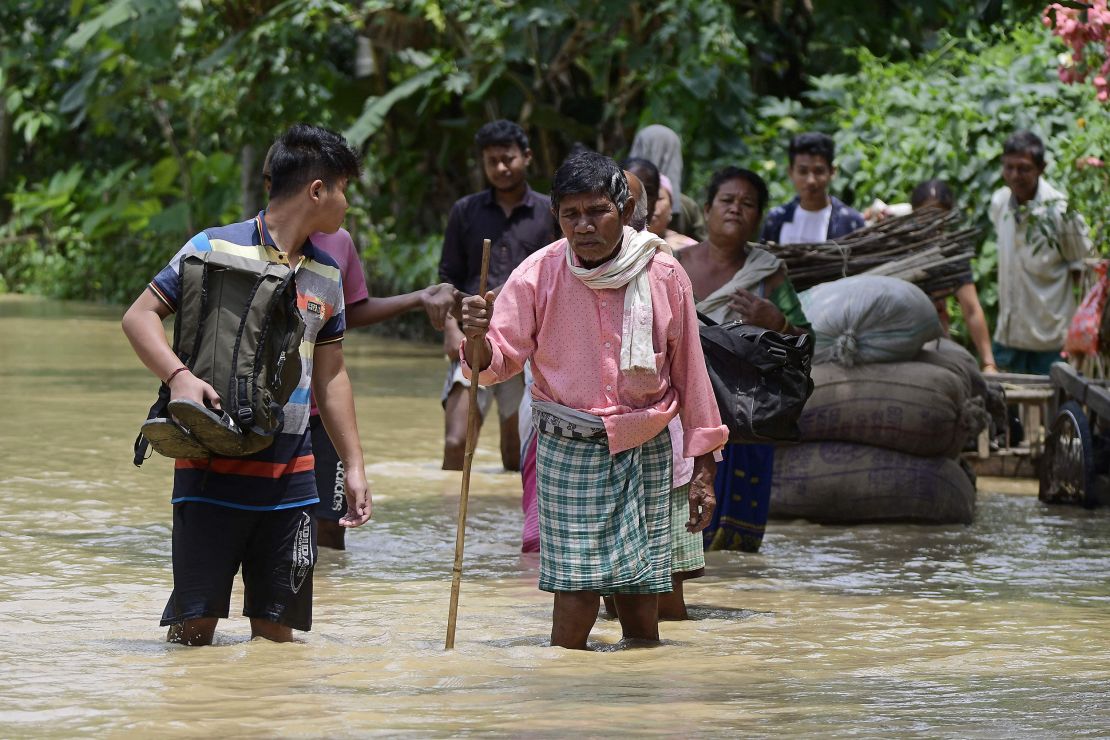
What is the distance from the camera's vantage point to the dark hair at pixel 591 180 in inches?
200

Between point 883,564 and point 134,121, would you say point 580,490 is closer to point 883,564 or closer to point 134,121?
point 883,564

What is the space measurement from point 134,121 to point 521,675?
81.1ft

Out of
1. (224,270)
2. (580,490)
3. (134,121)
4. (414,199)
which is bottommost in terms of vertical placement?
(580,490)

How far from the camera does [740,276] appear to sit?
683 centimetres

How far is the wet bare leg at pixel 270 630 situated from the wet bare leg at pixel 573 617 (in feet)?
2.62

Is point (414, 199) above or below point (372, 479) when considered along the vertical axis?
above

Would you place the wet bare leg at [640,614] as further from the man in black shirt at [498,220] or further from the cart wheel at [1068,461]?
the cart wheel at [1068,461]

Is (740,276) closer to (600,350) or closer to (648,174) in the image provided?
(648,174)

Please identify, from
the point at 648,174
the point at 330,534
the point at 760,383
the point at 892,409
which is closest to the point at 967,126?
the point at 892,409

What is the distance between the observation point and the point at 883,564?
7.22m

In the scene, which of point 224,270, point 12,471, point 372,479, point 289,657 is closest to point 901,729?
point 289,657

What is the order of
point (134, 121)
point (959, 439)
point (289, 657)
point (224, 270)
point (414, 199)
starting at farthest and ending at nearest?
point (134, 121)
point (414, 199)
point (959, 439)
point (289, 657)
point (224, 270)

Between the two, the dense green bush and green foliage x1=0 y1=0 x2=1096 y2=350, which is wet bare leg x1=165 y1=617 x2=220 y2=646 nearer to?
green foliage x1=0 y1=0 x2=1096 y2=350

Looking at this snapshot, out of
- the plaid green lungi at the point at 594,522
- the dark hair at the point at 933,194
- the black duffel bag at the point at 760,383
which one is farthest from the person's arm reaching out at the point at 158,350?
the dark hair at the point at 933,194
